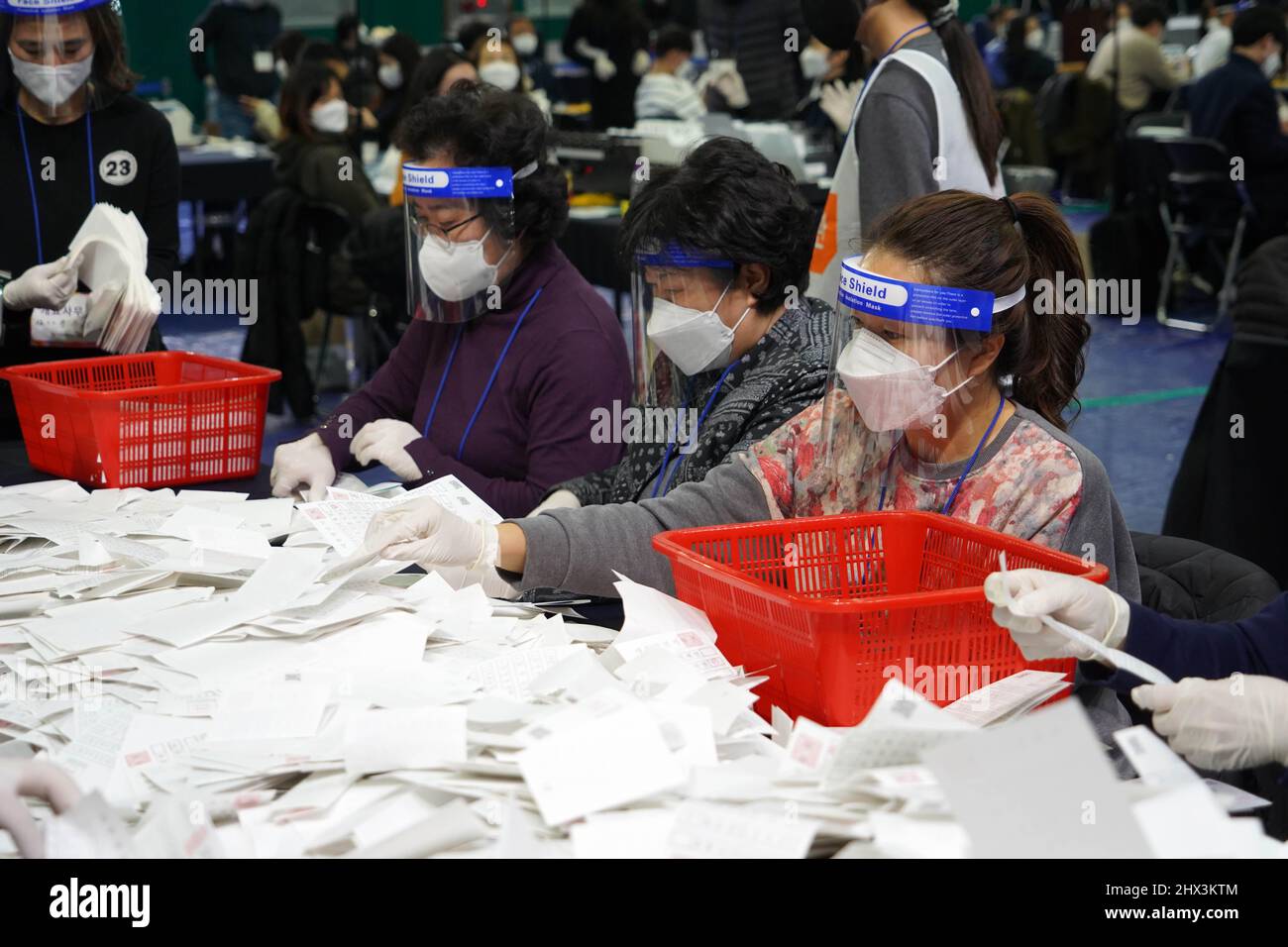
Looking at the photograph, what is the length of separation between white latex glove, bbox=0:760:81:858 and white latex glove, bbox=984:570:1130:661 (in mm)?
951

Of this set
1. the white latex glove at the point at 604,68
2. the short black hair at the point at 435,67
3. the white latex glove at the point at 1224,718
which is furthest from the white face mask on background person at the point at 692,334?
the white latex glove at the point at 604,68

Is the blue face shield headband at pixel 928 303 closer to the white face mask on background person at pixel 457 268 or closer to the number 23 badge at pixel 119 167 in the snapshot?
the white face mask on background person at pixel 457 268

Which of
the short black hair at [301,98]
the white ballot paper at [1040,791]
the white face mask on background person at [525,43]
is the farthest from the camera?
the white face mask on background person at [525,43]

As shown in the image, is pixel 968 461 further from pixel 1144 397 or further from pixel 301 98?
pixel 301 98

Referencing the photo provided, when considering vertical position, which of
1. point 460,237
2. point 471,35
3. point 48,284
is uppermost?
point 471,35

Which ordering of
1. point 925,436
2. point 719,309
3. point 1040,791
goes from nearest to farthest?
point 1040,791 < point 925,436 < point 719,309

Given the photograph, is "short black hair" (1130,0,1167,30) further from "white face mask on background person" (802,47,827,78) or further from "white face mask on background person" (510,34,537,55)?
"white face mask on background person" (510,34,537,55)

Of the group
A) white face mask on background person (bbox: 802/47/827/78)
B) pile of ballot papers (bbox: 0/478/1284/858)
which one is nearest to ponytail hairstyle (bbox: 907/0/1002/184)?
pile of ballot papers (bbox: 0/478/1284/858)

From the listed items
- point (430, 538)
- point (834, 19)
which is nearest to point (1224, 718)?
point (430, 538)

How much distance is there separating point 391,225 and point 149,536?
129 inches

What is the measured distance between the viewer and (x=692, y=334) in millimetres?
2271

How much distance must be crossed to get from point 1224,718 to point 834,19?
214 centimetres

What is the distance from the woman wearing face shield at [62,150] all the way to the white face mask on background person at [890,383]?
1705 mm

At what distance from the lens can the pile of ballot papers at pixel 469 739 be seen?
1118 mm
